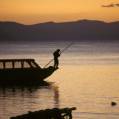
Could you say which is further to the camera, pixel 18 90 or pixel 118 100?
pixel 18 90

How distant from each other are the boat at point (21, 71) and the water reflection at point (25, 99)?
97cm

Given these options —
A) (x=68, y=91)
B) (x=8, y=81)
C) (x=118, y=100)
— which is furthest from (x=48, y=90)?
(x=118, y=100)

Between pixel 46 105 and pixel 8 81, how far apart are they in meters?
12.0

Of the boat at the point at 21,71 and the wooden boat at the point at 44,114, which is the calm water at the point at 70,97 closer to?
the boat at the point at 21,71

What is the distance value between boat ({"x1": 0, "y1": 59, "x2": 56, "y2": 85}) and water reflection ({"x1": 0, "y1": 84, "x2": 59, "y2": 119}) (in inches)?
38.1

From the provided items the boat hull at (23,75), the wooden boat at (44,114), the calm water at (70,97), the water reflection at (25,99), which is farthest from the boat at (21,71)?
the wooden boat at (44,114)

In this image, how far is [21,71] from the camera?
43906 millimetres

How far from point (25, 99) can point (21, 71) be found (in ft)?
24.6

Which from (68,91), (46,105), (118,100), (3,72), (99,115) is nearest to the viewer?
(99,115)

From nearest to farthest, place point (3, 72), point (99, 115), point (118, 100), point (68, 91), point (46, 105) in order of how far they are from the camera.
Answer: point (99, 115)
point (46, 105)
point (118, 100)
point (68, 91)
point (3, 72)

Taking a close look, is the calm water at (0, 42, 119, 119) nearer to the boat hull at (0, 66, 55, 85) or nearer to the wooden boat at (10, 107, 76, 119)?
the boat hull at (0, 66, 55, 85)

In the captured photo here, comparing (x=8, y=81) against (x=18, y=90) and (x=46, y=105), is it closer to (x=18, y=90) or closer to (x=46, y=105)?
(x=18, y=90)

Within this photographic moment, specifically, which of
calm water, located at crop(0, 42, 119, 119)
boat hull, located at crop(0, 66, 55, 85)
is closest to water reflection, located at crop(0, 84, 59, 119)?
calm water, located at crop(0, 42, 119, 119)

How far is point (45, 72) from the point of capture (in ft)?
147
